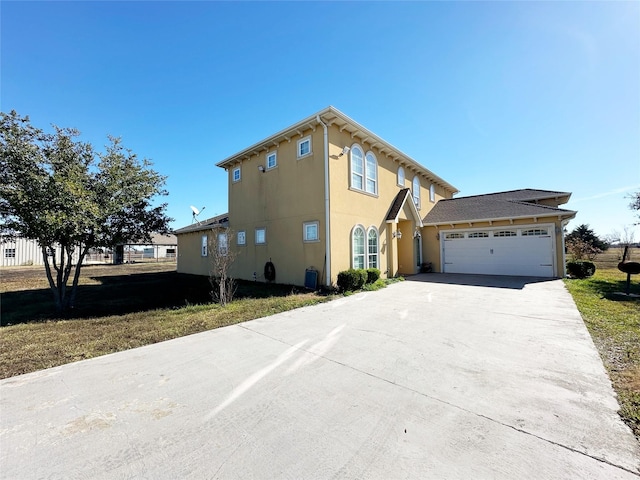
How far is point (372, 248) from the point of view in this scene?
43.9ft

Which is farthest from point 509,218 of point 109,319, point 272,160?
point 109,319

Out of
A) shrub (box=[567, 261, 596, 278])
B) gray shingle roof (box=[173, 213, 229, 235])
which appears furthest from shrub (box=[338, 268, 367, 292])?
shrub (box=[567, 261, 596, 278])

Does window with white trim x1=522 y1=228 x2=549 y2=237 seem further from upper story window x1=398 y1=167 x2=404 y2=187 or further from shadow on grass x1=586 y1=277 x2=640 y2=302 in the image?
upper story window x1=398 y1=167 x2=404 y2=187

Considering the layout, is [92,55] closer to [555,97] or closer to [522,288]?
[555,97]

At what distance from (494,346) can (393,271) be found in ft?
30.9

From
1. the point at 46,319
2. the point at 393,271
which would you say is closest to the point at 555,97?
the point at 393,271

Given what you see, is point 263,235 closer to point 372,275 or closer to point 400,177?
point 372,275

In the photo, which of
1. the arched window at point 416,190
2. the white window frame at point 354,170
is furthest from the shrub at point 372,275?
the arched window at point 416,190

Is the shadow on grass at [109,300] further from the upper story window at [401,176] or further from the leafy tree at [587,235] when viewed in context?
the leafy tree at [587,235]

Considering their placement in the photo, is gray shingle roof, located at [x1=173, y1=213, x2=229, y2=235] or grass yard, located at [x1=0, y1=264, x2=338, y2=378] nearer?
grass yard, located at [x1=0, y1=264, x2=338, y2=378]

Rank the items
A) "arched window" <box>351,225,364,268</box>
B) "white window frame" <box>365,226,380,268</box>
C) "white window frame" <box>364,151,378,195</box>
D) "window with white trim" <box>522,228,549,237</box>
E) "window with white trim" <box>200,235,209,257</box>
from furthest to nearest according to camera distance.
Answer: "window with white trim" <box>200,235,209,257</box> → "window with white trim" <box>522,228,549,237</box> → "white window frame" <box>364,151,378,195</box> → "white window frame" <box>365,226,380,268</box> → "arched window" <box>351,225,364,268</box>

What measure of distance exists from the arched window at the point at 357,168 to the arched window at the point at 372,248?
2276 millimetres

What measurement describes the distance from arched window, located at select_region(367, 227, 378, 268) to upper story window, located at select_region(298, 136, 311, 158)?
467 cm

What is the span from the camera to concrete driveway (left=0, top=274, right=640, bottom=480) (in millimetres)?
2234
